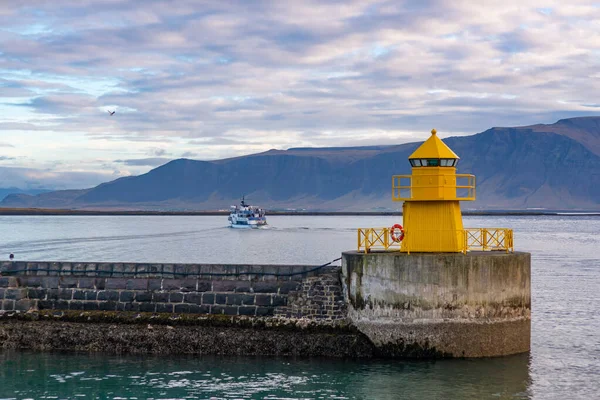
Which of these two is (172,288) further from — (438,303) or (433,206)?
(433,206)

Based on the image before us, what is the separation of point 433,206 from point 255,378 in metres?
7.15

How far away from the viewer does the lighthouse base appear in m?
22.9

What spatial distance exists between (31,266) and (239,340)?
731cm

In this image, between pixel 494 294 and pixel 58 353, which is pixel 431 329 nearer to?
pixel 494 294

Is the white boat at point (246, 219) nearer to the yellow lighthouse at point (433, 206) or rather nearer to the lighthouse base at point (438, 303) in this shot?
the yellow lighthouse at point (433, 206)

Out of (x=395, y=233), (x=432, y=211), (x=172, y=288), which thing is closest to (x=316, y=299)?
(x=395, y=233)

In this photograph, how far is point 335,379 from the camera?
2209cm

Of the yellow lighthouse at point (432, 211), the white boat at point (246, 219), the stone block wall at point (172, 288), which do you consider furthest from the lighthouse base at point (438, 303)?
the white boat at point (246, 219)

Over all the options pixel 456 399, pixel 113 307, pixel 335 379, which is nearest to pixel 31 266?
pixel 113 307

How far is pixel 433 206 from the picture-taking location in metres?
24.4

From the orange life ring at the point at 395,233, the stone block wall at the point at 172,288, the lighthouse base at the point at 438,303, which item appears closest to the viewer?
the lighthouse base at the point at 438,303

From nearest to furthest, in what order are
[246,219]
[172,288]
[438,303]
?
[438,303] → [172,288] → [246,219]

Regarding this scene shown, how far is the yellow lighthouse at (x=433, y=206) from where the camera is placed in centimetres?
2423

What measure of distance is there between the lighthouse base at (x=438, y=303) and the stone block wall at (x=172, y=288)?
4.57 feet
